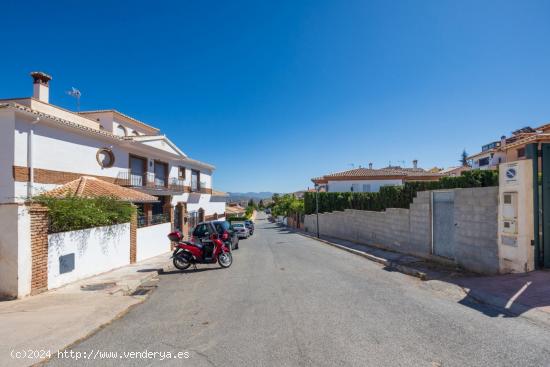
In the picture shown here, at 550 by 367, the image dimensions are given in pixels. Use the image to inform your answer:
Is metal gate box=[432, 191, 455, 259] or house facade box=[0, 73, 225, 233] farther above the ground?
house facade box=[0, 73, 225, 233]

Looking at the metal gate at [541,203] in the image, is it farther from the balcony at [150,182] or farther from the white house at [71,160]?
the balcony at [150,182]

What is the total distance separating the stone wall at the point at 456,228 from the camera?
7852 mm

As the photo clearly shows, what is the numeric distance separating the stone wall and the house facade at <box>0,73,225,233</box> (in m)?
11.7

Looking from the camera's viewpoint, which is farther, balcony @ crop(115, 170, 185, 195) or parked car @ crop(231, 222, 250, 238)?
parked car @ crop(231, 222, 250, 238)

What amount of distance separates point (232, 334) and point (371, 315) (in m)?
2.43

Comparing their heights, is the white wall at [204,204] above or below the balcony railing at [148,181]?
below

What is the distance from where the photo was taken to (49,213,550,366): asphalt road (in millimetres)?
3803

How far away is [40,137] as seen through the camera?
42.8 feet

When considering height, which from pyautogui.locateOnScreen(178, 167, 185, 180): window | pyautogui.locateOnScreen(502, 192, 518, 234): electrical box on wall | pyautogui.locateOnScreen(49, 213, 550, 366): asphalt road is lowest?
pyautogui.locateOnScreen(49, 213, 550, 366): asphalt road

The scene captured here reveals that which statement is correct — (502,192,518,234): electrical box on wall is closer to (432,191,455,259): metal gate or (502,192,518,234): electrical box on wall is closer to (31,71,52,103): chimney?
(432,191,455,259): metal gate

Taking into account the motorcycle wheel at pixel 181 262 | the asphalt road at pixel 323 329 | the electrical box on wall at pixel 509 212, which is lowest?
the motorcycle wheel at pixel 181 262

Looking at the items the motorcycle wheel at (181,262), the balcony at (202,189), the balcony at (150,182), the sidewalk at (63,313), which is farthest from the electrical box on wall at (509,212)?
the balcony at (202,189)

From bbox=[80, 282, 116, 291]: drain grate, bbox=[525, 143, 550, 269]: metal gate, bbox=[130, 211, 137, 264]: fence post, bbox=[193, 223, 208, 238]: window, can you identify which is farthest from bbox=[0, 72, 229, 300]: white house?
bbox=[525, 143, 550, 269]: metal gate

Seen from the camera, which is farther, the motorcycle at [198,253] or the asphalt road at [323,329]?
the motorcycle at [198,253]
